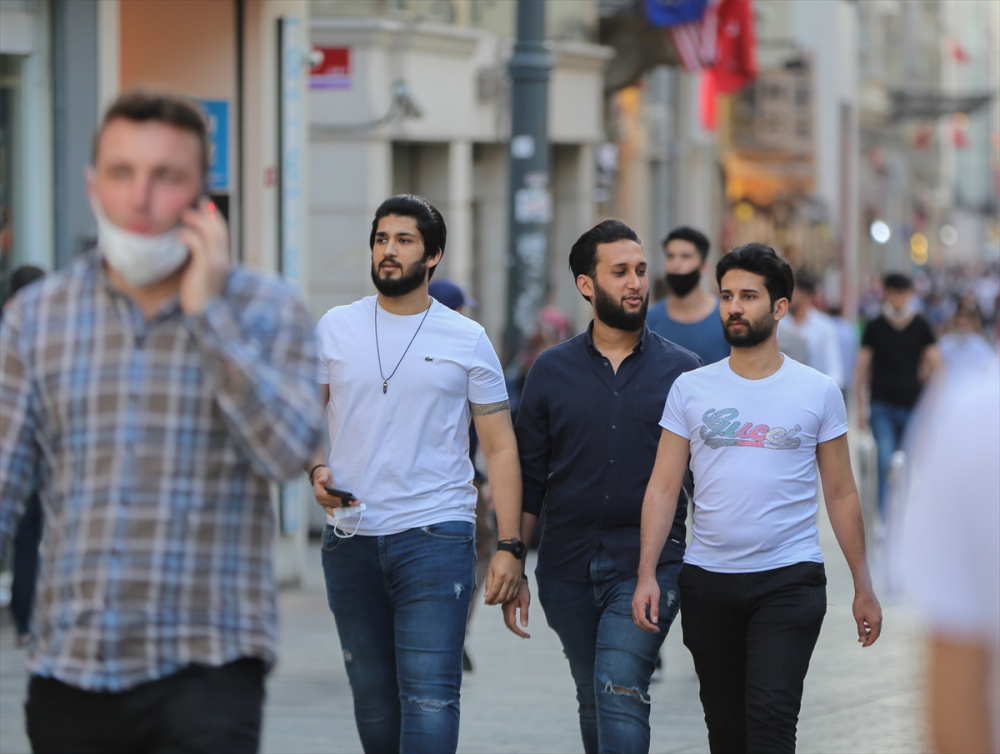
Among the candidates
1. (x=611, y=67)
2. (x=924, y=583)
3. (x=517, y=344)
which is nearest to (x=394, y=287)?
(x=924, y=583)

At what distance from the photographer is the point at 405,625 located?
483 centimetres

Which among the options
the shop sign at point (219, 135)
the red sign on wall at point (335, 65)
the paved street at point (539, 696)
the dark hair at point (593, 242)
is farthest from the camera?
the red sign on wall at point (335, 65)

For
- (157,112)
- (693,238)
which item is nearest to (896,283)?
(693,238)

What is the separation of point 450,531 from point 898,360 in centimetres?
838

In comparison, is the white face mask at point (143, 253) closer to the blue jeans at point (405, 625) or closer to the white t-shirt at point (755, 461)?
the blue jeans at point (405, 625)

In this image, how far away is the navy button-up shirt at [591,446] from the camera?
16.8 feet

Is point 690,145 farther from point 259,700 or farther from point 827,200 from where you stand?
point 259,700

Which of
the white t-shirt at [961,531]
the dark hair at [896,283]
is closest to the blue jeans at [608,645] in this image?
the white t-shirt at [961,531]

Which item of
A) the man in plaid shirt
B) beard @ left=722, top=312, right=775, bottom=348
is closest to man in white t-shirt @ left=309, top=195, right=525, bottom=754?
beard @ left=722, top=312, right=775, bottom=348

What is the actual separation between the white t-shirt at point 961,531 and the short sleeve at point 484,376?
9.76ft

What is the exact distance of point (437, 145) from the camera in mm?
16094

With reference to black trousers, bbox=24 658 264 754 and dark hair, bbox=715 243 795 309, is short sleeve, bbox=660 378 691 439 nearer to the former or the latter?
dark hair, bbox=715 243 795 309

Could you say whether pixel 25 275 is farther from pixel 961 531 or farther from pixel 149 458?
pixel 961 531

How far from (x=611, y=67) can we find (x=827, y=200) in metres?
18.9
